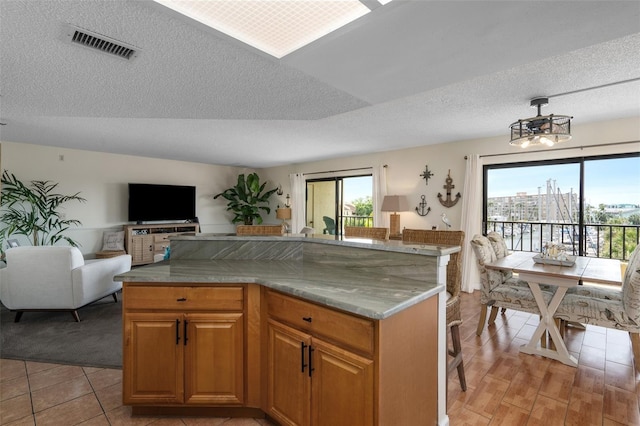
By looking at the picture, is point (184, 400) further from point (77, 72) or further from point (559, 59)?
→ point (559, 59)

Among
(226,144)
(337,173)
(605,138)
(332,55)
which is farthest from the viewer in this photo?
(337,173)

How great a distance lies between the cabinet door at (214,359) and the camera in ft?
5.66

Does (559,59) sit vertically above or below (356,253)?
above

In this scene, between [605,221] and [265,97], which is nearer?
[265,97]

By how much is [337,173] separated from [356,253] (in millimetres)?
4767

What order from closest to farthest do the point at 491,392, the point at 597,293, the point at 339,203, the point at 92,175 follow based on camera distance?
the point at 491,392, the point at 597,293, the point at 92,175, the point at 339,203

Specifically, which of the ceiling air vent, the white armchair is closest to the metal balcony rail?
the white armchair

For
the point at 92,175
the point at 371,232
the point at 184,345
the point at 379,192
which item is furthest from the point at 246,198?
the point at 184,345

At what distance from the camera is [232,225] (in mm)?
8055

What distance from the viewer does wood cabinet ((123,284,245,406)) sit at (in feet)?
5.65

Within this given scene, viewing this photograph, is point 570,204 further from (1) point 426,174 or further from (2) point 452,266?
(2) point 452,266

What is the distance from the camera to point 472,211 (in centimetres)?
468

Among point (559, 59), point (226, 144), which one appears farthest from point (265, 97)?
point (226, 144)

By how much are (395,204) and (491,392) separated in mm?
3462
